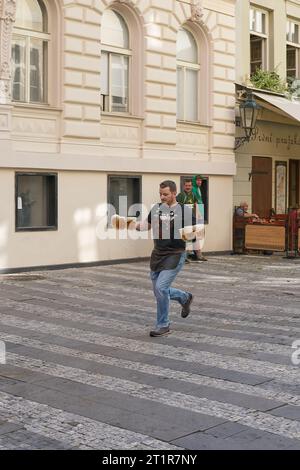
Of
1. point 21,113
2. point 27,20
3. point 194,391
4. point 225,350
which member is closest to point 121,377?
point 194,391

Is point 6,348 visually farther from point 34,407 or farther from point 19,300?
point 19,300

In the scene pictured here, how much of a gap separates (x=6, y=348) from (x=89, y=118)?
906 cm

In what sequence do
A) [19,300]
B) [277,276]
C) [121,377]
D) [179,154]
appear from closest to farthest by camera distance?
[121,377] → [19,300] → [277,276] → [179,154]

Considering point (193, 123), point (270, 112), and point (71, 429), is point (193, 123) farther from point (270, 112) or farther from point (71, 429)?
point (71, 429)

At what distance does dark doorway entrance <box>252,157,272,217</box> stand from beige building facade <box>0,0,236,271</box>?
1.45m

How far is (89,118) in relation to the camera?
1630cm

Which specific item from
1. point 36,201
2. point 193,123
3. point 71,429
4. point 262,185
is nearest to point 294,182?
→ point 262,185

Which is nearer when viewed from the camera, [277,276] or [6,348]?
[6,348]

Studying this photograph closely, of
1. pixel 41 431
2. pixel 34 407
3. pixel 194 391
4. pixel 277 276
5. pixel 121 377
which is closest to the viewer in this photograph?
pixel 41 431

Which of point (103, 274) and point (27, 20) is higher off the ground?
point (27, 20)

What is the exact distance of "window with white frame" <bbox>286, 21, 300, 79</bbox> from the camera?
2283 centimetres

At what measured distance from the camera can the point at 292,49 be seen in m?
23.0

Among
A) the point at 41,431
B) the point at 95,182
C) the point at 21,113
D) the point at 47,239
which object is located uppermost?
the point at 21,113

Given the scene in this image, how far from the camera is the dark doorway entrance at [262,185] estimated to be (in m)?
21.2
